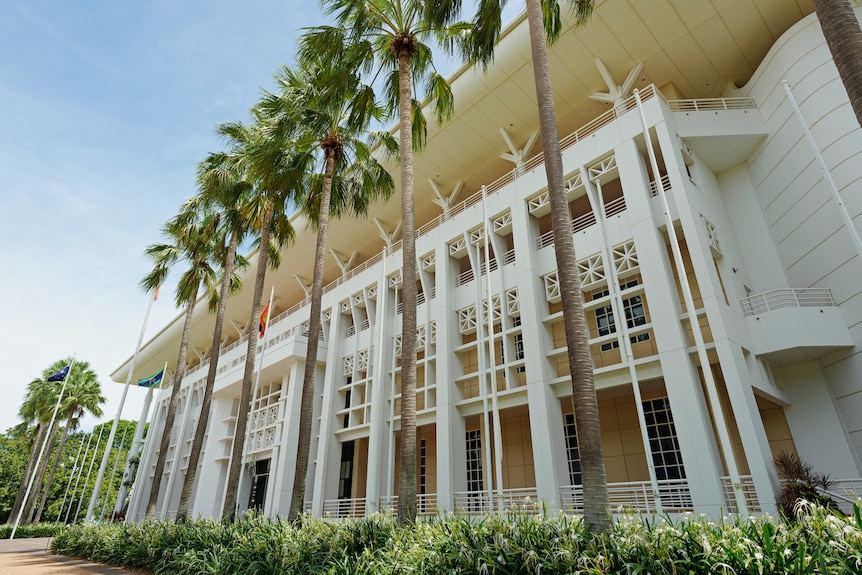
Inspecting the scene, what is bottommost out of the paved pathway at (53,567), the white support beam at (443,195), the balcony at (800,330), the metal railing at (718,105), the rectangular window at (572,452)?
the paved pathway at (53,567)

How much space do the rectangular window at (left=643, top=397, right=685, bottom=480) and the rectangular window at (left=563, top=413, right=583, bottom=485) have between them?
2.50 metres

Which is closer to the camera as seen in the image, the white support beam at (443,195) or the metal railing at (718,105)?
the metal railing at (718,105)

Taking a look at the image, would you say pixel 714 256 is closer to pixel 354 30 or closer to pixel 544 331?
pixel 544 331

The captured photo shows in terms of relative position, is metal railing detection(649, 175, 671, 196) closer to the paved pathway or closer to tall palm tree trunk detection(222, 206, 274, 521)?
tall palm tree trunk detection(222, 206, 274, 521)

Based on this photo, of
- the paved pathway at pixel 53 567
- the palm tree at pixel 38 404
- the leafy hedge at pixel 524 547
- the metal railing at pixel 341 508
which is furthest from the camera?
the palm tree at pixel 38 404

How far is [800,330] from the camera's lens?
12.3 meters

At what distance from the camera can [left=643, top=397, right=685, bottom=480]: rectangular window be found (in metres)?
14.5

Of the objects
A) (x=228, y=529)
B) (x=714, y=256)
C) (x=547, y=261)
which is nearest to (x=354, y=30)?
(x=547, y=261)

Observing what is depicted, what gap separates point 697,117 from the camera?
50.5ft

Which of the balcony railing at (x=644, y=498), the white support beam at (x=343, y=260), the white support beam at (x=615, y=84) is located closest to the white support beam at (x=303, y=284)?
the white support beam at (x=343, y=260)

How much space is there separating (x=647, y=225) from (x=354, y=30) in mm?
10355

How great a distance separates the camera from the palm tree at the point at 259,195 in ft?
48.0

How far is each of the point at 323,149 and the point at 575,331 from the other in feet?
37.6

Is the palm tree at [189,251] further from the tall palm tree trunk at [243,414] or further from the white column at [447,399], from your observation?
the white column at [447,399]
